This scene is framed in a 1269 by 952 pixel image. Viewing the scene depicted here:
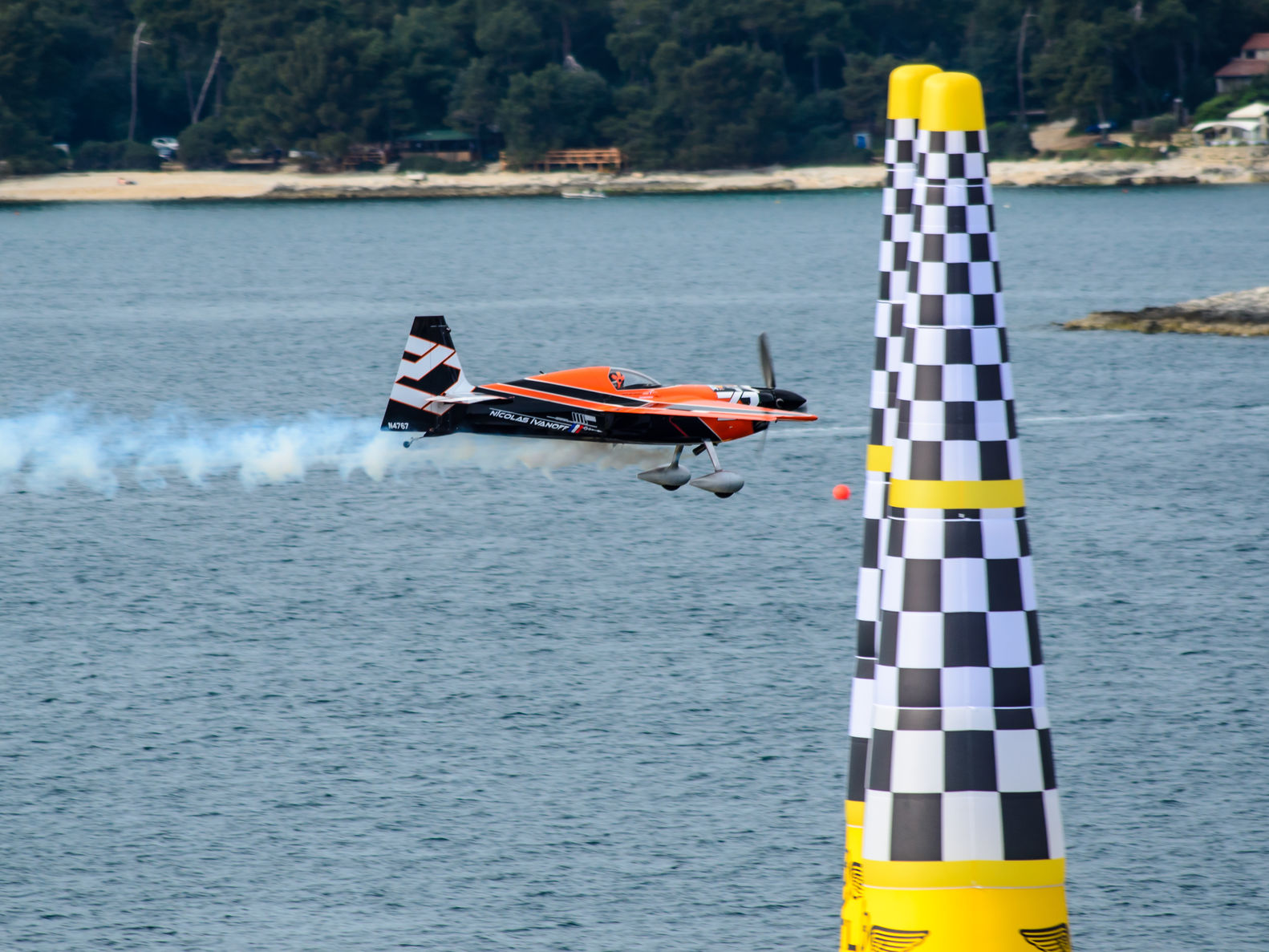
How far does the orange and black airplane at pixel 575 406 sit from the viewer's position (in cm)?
3009

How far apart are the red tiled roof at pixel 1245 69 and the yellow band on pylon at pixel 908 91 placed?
669 ft

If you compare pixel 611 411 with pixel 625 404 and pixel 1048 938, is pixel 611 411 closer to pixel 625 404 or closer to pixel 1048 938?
pixel 625 404

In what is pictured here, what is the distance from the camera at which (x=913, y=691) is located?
6.70m

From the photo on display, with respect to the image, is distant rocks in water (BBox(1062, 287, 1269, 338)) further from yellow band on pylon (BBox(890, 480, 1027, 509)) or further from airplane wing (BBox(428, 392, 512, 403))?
yellow band on pylon (BBox(890, 480, 1027, 509))

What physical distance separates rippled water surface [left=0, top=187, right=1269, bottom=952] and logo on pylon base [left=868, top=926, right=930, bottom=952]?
1227cm

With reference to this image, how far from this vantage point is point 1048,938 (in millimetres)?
6742

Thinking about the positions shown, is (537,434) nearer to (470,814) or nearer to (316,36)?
(470,814)

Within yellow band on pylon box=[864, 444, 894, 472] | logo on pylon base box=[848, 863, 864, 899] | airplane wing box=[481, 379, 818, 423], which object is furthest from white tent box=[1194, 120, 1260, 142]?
logo on pylon base box=[848, 863, 864, 899]

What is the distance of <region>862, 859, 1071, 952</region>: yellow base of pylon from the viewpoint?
22.0 feet

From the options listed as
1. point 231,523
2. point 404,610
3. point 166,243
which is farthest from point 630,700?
point 166,243

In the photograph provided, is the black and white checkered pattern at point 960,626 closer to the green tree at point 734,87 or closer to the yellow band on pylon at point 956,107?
the yellow band on pylon at point 956,107

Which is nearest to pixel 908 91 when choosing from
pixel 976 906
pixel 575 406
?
pixel 976 906

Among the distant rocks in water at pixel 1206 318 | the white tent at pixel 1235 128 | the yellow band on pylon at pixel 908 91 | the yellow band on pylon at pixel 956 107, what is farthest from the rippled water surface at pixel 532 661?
the white tent at pixel 1235 128

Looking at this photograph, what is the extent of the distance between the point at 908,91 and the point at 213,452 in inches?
1986
